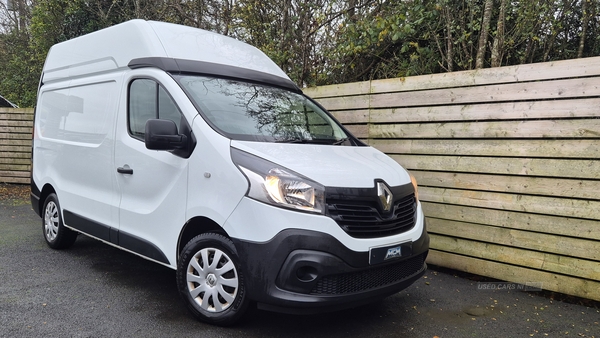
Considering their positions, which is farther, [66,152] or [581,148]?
[66,152]

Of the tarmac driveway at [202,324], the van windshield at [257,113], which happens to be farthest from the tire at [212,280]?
the van windshield at [257,113]

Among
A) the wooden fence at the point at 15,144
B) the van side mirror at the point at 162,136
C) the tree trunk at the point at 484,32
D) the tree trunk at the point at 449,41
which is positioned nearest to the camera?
the van side mirror at the point at 162,136

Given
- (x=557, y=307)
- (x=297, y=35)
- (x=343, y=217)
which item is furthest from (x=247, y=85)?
(x=297, y=35)

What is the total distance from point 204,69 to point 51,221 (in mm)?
2991

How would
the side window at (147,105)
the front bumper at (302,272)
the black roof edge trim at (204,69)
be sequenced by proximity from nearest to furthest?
1. the front bumper at (302,272)
2. the side window at (147,105)
3. the black roof edge trim at (204,69)

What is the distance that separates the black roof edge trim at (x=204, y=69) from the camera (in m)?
3.67

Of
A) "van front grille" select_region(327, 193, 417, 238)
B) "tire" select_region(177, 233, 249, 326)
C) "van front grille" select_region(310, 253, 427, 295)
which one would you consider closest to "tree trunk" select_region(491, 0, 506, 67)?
"van front grille" select_region(327, 193, 417, 238)

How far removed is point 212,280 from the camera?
122 inches

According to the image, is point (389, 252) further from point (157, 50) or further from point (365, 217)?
point (157, 50)

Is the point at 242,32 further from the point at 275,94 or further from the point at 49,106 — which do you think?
the point at 275,94

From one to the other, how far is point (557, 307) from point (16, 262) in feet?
17.6

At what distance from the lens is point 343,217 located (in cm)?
285

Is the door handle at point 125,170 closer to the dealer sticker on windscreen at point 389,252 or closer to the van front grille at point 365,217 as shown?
the van front grille at point 365,217

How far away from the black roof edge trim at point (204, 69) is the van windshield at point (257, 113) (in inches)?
2.6
